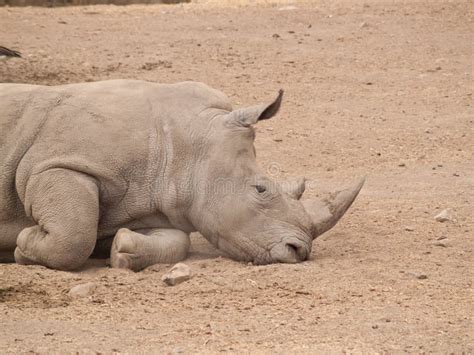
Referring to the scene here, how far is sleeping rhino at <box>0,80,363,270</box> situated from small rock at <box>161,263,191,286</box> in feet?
1.16

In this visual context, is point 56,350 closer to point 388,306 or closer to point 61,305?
point 61,305

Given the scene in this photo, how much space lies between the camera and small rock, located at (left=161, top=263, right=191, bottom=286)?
258 inches

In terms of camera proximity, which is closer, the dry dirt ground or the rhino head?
the dry dirt ground

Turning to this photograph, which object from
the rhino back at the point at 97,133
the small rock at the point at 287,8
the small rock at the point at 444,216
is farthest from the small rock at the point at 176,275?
the small rock at the point at 287,8

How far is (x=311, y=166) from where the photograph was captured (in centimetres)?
973

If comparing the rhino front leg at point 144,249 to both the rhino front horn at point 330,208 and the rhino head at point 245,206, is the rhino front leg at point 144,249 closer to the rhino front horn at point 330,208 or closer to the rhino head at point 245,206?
the rhino head at point 245,206

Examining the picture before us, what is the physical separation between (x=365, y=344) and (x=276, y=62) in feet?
24.8

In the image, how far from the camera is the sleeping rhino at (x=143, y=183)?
693cm

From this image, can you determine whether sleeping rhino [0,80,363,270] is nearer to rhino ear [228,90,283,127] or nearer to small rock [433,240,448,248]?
rhino ear [228,90,283,127]

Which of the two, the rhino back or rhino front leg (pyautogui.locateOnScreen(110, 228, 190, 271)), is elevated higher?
the rhino back

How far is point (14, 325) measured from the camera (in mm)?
5785

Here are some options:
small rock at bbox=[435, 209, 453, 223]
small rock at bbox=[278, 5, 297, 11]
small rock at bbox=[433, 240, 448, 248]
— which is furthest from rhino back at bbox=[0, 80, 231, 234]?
small rock at bbox=[278, 5, 297, 11]

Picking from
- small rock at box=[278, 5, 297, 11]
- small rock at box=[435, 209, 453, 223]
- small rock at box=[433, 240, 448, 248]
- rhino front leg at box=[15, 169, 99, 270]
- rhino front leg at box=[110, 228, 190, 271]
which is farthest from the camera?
small rock at box=[278, 5, 297, 11]

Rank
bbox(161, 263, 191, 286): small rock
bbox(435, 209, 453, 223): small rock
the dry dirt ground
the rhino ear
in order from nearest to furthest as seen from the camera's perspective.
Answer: the dry dirt ground < bbox(161, 263, 191, 286): small rock < the rhino ear < bbox(435, 209, 453, 223): small rock
